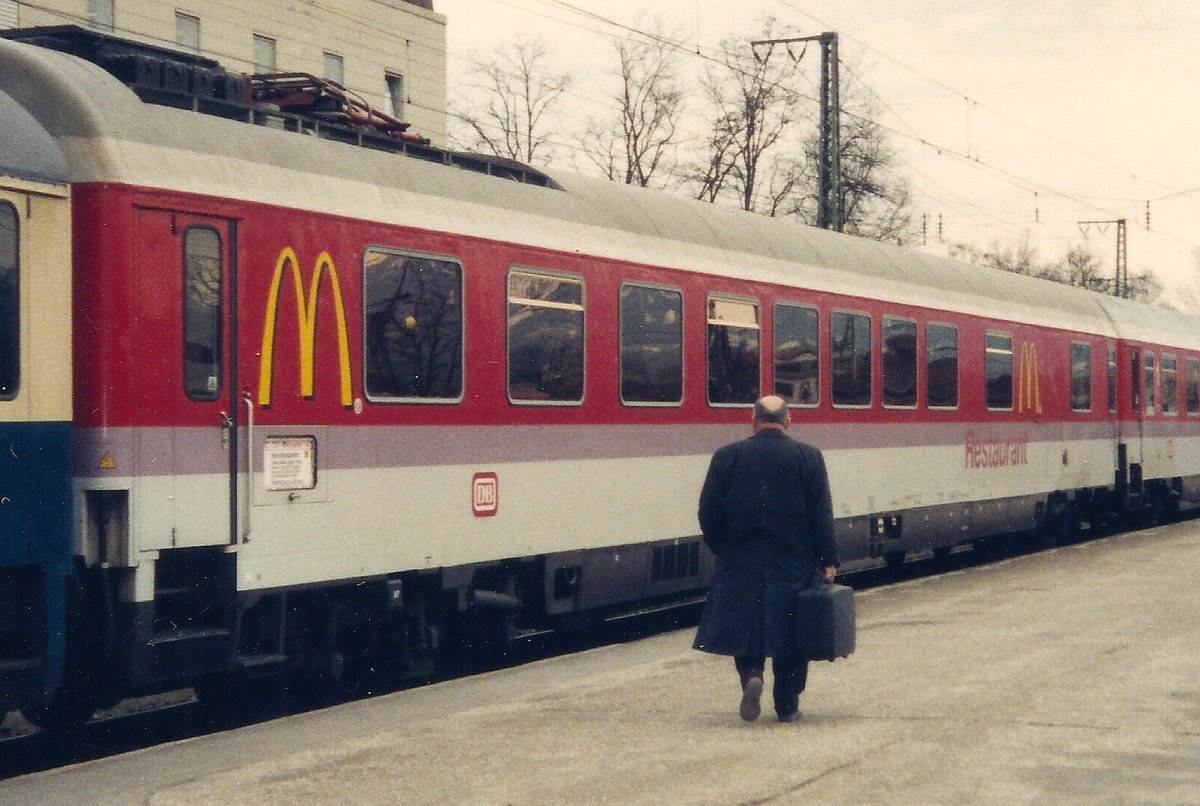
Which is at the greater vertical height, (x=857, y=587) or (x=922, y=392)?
(x=922, y=392)

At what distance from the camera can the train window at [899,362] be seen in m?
17.7

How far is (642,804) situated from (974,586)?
9995mm

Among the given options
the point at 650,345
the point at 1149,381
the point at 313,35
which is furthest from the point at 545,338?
the point at 313,35

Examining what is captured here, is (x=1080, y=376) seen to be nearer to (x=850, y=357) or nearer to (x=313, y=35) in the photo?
(x=850, y=357)

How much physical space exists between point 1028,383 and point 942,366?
10.3 feet

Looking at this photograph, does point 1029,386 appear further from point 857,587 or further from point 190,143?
point 190,143

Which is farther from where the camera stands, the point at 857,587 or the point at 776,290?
the point at 857,587

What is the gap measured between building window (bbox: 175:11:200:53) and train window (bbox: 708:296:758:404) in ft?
84.4

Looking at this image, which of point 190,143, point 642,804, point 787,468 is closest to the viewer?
point 642,804

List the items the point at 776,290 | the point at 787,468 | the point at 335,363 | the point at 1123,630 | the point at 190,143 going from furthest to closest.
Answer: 1. the point at 776,290
2. the point at 1123,630
3. the point at 335,363
4. the point at 190,143
5. the point at 787,468

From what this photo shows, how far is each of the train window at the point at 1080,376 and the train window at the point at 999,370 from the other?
2621mm

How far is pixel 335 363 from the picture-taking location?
406 inches

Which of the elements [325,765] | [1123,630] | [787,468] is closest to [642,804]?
[325,765]

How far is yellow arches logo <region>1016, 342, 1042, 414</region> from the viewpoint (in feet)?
70.5
